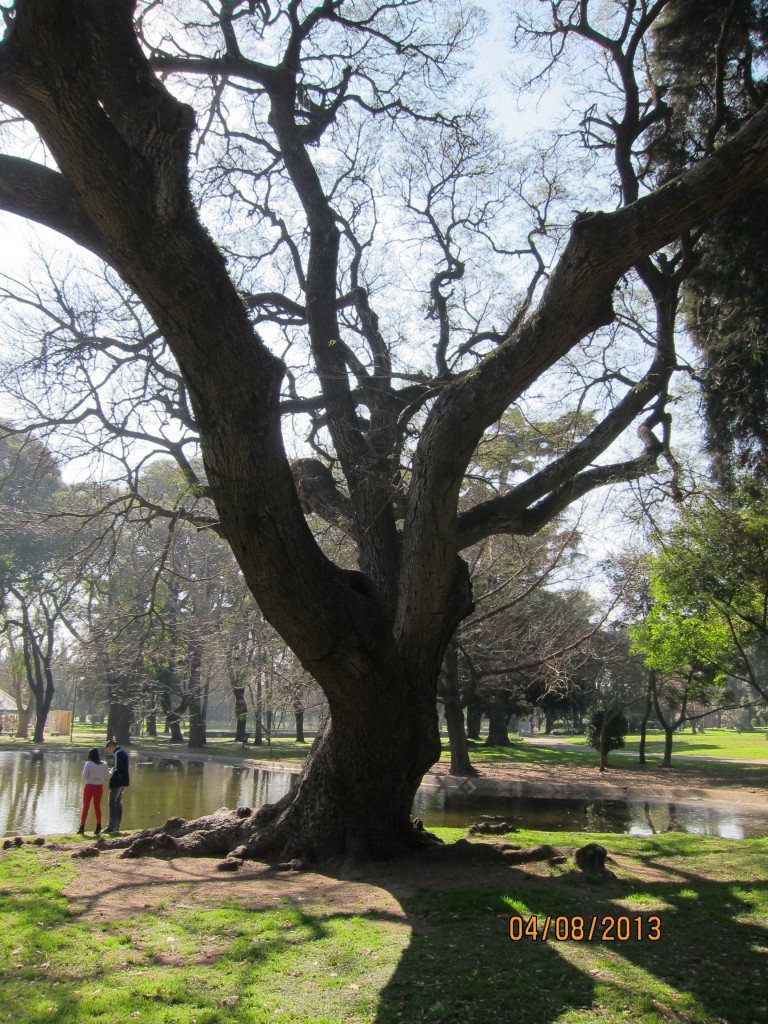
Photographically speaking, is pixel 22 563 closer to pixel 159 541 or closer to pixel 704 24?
pixel 159 541

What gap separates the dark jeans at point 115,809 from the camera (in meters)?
12.2

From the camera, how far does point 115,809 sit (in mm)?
12266

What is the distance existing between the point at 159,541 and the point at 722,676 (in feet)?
62.3

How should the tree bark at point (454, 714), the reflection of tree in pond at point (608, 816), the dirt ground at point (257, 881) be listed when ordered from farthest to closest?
the tree bark at point (454, 714)
the reflection of tree in pond at point (608, 816)
the dirt ground at point (257, 881)

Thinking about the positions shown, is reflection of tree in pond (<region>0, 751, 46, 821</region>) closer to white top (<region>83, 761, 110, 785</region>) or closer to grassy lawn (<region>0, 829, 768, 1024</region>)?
white top (<region>83, 761, 110, 785</region>)

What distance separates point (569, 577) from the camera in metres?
19.7

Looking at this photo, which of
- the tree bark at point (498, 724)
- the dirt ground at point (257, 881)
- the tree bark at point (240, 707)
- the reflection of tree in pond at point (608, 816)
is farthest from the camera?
the tree bark at point (498, 724)

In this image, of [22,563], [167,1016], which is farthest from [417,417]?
[22,563]

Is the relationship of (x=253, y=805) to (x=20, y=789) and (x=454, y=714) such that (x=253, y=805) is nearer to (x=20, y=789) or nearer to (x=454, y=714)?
(x=20, y=789)

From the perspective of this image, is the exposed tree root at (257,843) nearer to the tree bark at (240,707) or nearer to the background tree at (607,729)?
the background tree at (607,729)

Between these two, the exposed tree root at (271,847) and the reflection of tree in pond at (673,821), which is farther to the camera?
the reflection of tree in pond at (673,821)
